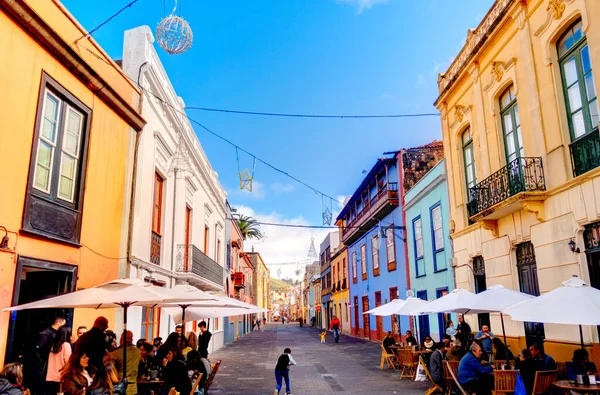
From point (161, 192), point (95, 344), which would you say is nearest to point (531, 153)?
point (95, 344)

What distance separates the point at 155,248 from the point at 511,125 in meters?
10.5

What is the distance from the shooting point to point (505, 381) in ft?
25.8

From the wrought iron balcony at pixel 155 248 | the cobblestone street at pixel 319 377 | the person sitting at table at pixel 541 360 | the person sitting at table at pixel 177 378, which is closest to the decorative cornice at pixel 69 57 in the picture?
the wrought iron balcony at pixel 155 248

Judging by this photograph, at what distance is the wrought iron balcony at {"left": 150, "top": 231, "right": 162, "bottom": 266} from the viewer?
13672 mm

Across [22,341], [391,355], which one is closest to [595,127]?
[391,355]

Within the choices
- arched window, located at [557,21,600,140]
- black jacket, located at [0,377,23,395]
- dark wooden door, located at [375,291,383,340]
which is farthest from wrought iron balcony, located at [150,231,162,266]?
dark wooden door, located at [375,291,383,340]

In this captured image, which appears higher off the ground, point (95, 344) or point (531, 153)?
point (531, 153)

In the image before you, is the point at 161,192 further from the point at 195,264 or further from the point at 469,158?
the point at 469,158

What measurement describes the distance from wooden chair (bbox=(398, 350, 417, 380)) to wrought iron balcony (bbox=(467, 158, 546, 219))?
13.6 ft

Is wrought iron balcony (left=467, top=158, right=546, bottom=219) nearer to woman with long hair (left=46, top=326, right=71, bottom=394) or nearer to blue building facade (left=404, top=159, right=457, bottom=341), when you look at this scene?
blue building facade (left=404, top=159, right=457, bottom=341)

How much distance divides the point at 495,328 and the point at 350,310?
25.1 m

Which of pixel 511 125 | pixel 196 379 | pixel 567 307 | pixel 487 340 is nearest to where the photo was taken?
pixel 567 307

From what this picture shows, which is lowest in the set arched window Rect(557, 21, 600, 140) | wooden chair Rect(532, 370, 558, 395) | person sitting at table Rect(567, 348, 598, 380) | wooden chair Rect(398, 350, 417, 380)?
wooden chair Rect(398, 350, 417, 380)

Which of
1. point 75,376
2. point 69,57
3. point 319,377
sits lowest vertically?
point 319,377
